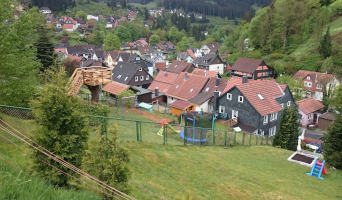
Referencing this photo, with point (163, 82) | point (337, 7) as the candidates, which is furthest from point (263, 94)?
point (337, 7)

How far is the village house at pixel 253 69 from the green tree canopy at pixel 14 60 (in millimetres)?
55984

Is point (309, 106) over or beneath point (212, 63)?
beneath

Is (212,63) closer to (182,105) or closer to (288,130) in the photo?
(182,105)

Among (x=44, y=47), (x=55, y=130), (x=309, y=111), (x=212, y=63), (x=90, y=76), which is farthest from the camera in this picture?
(x=212, y=63)

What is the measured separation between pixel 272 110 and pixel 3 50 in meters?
27.0

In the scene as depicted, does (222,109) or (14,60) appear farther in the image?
(222,109)

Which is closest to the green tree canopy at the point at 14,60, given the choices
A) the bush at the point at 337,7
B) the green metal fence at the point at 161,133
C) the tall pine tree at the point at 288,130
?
the green metal fence at the point at 161,133

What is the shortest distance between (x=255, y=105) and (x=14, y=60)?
2452 cm

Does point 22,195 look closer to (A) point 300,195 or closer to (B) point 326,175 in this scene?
(A) point 300,195

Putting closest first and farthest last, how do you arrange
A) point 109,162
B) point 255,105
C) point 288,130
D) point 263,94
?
point 109,162 → point 288,130 → point 255,105 → point 263,94

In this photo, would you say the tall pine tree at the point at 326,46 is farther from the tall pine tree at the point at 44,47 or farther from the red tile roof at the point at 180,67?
the tall pine tree at the point at 44,47

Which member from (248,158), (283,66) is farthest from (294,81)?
(248,158)

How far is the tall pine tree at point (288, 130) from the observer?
71.6 feet

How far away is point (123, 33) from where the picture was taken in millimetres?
133000
